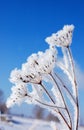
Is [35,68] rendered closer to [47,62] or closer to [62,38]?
[47,62]

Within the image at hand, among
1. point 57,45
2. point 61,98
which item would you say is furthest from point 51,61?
point 61,98

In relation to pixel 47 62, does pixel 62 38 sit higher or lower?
Answer: higher

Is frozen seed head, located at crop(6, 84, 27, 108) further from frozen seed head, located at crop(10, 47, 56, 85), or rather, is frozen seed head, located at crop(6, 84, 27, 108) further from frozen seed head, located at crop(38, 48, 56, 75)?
frozen seed head, located at crop(38, 48, 56, 75)

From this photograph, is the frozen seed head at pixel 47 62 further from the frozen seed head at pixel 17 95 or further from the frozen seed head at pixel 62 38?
the frozen seed head at pixel 17 95

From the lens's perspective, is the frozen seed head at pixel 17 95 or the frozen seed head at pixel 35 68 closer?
the frozen seed head at pixel 35 68

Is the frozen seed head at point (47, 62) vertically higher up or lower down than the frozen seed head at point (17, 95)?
higher up

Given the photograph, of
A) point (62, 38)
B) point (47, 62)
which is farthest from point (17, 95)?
point (62, 38)
